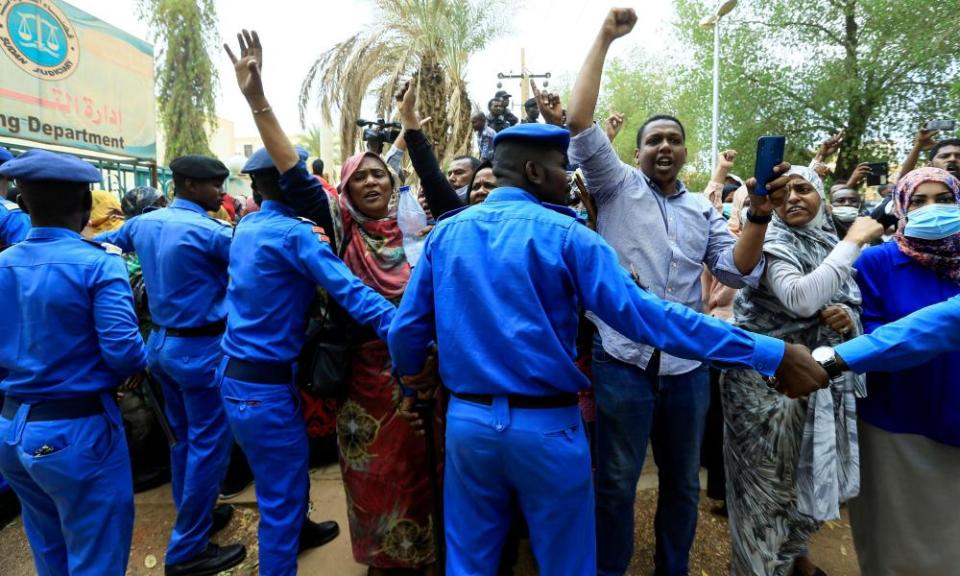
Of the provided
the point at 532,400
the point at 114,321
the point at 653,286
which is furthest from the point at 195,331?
the point at 653,286

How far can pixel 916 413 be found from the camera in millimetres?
2359

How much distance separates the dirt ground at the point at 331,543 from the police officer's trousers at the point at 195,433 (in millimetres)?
343

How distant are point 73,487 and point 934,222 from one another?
364 centimetres

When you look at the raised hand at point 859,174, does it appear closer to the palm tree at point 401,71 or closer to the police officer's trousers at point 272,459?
the police officer's trousers at point 272,459

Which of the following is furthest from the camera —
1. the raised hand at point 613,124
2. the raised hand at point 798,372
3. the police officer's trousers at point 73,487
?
the raised hand at point 613,124

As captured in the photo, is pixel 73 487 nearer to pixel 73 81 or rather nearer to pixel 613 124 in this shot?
pixel 613 124

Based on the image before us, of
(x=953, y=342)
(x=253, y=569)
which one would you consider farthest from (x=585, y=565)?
(x=253, y=569)

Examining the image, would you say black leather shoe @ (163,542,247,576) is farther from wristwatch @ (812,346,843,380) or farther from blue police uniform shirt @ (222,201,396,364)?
wristwatch @ (812,346,843,380)

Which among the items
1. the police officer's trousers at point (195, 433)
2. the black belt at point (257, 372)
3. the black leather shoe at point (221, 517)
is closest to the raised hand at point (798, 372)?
the black belt at point (257, 372)

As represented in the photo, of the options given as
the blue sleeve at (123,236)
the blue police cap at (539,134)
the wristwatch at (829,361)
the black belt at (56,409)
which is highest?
the blue police cap at (539,134)

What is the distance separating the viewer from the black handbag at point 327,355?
2.68 metres

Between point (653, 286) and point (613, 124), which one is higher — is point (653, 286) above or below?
below

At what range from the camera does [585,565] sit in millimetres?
1883

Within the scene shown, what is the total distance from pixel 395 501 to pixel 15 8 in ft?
36.2
